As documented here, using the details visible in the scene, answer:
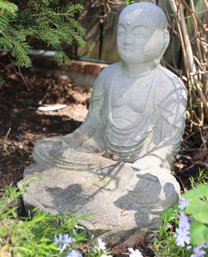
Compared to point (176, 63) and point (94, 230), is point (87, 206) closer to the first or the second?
point (94, 230)

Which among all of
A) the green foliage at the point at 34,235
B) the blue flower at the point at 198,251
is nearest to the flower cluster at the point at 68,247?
the green foliage at the point at 34,235

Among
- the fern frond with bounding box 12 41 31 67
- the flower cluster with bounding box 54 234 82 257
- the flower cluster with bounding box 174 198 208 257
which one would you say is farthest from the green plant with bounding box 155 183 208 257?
the fern frond with bounding box 12 41 31 67

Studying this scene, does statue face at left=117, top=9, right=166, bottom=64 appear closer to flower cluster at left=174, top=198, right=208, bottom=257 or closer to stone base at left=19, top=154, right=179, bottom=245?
stone base at left=19, top=154, right=179, bottom=245

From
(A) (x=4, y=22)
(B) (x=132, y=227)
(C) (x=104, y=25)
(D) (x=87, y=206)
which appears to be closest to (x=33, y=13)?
(A) (x=4, y=22)

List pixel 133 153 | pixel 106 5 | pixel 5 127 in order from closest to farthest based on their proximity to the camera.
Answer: pixel 133 153 < pixel 5 127 < pixel 106 5

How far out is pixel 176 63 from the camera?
15.0ft

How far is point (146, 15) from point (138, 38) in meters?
0.14

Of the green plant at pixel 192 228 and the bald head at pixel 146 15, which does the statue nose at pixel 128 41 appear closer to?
the bald head at pixel 146 15

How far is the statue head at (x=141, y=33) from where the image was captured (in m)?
2.93

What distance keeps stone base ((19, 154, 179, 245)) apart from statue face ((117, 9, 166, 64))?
2.14ft

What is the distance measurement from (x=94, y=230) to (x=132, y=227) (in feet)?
0.66

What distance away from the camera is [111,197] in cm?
276

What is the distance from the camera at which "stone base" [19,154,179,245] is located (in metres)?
2.66

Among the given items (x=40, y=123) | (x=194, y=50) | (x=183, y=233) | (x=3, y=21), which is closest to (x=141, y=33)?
(x=3, y=21)
